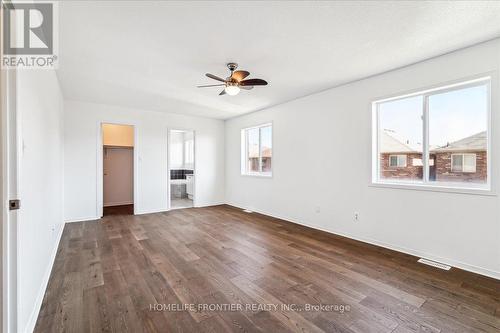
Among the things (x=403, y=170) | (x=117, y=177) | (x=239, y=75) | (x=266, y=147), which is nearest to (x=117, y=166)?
(x=117, y=177)

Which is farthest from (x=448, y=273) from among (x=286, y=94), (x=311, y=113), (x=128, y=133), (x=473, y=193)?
(x=128, y=133)

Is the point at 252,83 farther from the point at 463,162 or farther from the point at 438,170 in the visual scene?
the point at 463,162

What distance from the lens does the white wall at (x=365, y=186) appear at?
8.58 ft

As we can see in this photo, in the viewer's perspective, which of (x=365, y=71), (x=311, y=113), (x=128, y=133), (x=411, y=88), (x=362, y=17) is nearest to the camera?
(x=362, y=17)

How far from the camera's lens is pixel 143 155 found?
226 inches

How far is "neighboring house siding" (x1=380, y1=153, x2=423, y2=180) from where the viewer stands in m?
3.23

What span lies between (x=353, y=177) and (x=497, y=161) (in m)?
1.68

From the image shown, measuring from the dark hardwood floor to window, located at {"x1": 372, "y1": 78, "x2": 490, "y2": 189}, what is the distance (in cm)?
114

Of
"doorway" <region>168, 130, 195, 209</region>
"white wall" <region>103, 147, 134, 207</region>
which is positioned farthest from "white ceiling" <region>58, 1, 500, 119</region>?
"doorway" <region>168, 130, 195, 209</region>

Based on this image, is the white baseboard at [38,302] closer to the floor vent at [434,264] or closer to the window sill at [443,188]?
the floor vent at [434,264]

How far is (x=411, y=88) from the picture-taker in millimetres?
3146

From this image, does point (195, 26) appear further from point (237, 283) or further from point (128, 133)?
point (128, 133)

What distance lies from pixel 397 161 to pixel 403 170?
0.52 ft

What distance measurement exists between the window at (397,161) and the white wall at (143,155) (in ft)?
15.7
